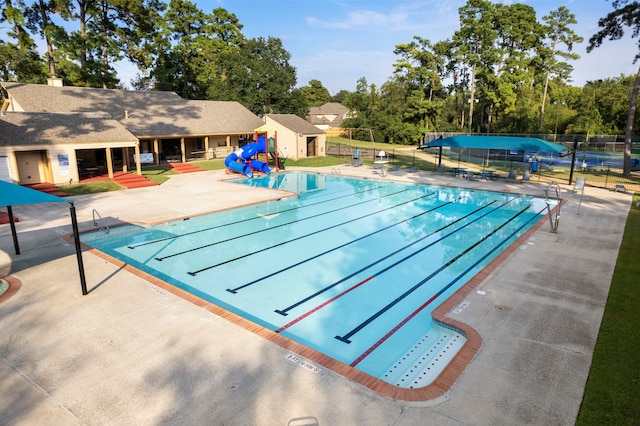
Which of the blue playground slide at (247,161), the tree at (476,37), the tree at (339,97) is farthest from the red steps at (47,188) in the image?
the tree at (339,97)

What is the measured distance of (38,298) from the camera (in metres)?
8.84

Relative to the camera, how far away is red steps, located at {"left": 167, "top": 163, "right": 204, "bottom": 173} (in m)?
29.8

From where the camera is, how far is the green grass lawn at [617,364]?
206 inches

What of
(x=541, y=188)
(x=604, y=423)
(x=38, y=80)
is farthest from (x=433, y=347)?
(x=38, y=80)

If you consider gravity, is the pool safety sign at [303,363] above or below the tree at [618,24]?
below

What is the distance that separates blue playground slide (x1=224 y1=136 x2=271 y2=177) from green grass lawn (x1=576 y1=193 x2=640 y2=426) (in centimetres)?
2285

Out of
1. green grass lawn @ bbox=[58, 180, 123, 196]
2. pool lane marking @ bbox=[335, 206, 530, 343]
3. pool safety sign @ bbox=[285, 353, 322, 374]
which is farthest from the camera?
green grass lawn @ bbox=[58, 180, 123, 196]

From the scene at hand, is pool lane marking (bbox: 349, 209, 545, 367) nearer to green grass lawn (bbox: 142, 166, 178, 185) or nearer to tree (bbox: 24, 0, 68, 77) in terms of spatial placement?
green grass lawn (bbox: 142, 166, 178, 185)

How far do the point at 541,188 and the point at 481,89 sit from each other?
3363 cm

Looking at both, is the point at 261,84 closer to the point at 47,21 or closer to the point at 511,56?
the point at 47,21

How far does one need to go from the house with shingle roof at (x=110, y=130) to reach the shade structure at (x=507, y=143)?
1880 centimetres

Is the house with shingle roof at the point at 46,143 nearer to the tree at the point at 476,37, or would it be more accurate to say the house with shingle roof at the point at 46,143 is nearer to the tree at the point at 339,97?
the tree at the point at 476,37

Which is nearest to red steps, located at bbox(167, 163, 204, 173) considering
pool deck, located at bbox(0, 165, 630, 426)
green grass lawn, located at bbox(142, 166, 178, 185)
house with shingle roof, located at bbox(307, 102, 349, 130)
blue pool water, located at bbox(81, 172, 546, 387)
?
green grass lawn, located at bbox(142, 166, 178, 185)

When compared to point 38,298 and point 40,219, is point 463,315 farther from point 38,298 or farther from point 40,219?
point 40,219
